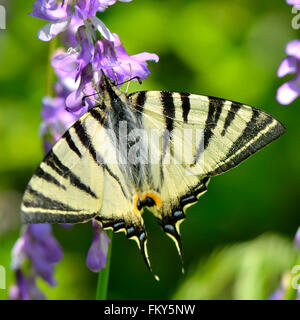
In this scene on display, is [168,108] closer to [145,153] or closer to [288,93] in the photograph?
[145,153]

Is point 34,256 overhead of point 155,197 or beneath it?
beneath

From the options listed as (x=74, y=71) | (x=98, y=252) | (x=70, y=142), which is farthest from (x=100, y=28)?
(x=98, y=252)

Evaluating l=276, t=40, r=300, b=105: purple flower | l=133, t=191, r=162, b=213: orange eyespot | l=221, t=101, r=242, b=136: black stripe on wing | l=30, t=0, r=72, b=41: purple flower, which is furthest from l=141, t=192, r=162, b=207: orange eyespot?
l=30, t=0, r=72, b=41: purple flower

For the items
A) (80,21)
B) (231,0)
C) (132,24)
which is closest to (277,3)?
(231,0)

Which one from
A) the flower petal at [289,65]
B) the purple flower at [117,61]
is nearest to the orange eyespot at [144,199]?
the purple flower at [117,61]

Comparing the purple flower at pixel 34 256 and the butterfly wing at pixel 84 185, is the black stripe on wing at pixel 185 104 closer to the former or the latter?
the butterfly wing at pixel 84 185
